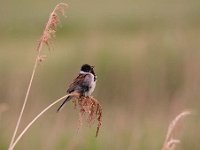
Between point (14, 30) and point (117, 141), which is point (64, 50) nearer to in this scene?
point (14, 30)

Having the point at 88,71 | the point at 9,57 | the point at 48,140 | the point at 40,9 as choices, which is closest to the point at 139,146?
the point at 48,140

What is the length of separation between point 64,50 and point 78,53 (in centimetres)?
258

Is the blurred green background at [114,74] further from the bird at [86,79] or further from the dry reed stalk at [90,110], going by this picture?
the dry reed stalk at [90,110]

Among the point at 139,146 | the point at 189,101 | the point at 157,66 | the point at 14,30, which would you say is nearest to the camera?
the point at 139,146

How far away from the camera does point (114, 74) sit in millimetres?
13859

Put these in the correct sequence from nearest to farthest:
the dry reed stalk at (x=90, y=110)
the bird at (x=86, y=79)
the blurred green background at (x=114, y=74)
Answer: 1. the dry reed stalk at (x=90, y=110)
2. the bird at (x=86, y=79)
3. the blurred green background at (x=114, y=74)

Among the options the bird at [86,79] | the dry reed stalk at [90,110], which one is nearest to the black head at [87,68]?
the bird at [86,79]

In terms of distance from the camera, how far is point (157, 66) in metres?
13.3

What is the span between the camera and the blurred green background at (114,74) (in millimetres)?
8852

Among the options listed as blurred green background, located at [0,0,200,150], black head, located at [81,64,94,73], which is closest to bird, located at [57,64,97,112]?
black head, located at [81,64,94,73]

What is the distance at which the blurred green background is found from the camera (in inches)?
348

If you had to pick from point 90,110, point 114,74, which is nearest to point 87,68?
point 90,110

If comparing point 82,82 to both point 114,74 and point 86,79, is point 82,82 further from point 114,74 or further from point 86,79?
point 114,74

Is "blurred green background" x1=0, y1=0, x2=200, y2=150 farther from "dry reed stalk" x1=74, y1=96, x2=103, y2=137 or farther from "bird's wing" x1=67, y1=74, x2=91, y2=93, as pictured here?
"dry reed stalk" x1=74, y1=96, x2=103, y2=137
